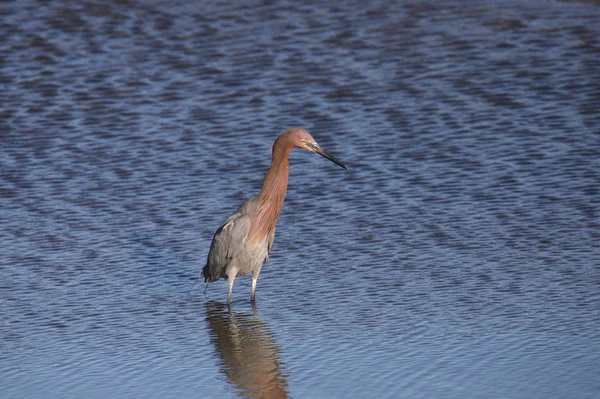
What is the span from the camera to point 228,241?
329 inches

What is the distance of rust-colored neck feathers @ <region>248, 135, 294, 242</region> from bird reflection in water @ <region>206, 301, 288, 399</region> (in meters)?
0.64

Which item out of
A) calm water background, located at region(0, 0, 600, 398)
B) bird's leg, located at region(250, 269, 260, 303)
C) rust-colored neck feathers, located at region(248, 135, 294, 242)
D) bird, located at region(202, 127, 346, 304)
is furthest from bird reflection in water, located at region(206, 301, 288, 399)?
rust-colored neck feathers, located at region(248, 135, 294, 242)

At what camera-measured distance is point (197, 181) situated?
1034 cm

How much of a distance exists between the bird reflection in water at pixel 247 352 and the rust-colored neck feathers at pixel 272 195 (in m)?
0.64

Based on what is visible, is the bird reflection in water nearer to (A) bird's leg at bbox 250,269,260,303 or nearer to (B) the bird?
(A) bird's leg at bbox 250,269,260,303

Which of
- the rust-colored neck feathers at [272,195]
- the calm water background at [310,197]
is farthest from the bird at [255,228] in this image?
the calm water background at [310,197]

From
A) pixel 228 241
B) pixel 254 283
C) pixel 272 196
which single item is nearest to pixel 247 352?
pixel 254 283

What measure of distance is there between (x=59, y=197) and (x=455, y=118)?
12.9 ft

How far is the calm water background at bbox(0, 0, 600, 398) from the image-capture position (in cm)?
665

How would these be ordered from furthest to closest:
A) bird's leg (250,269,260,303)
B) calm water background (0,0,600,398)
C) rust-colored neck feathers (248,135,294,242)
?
rust-colored neck feathers (248,135,294,242), bird's leg (250,269,260,303), calm water background (0,0,600,398)

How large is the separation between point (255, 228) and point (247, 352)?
158 centimetres

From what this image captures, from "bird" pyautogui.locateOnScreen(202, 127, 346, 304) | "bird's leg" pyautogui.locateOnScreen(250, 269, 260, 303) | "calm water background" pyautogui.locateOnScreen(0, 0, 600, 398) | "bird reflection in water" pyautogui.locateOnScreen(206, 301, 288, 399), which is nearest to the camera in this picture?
"bird reflection in water" pyautogui.locateOnScreen(206, 301, 288, 399)

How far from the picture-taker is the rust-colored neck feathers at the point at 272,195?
27.5 ft

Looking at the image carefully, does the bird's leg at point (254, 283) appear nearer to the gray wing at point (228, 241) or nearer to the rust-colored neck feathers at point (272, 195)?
the gray wing at point (228, 241)
